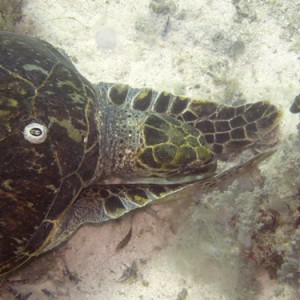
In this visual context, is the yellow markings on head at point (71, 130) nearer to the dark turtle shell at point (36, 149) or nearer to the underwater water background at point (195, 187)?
the dark turtle shell at point (36, 149)

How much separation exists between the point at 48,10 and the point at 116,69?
110 cm

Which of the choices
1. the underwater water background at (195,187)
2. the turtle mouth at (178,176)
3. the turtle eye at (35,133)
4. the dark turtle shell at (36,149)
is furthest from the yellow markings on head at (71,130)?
the underwater water background at (195,187)

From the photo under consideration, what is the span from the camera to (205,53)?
12.3 ft

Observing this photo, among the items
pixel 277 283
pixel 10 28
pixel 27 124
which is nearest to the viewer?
pixel 27 124

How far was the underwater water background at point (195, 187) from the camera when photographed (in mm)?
2320

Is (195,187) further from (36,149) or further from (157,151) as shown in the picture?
(36,149)

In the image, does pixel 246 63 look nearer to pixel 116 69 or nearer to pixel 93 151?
pixel 116 69

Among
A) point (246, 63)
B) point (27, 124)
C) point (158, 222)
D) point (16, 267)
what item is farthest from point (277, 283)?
point (246, 63)

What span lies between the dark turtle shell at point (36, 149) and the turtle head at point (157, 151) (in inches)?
12.2

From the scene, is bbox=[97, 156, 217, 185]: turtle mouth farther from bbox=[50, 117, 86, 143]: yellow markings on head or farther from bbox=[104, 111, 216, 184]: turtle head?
bbox=[50, 117, 86, 143]: yellow markings on head

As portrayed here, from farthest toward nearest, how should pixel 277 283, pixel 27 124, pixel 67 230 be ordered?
1. pixel 67 230
2. pixel 277 283
3. pixel 27 124

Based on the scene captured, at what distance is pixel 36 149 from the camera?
2080mm

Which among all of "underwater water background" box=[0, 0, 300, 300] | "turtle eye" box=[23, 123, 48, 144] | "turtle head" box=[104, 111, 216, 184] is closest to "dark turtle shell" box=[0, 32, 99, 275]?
"turtle eye" box=[23, 123, 48, 144]

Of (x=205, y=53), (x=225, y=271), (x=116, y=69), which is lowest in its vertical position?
(x=225, y=271)
